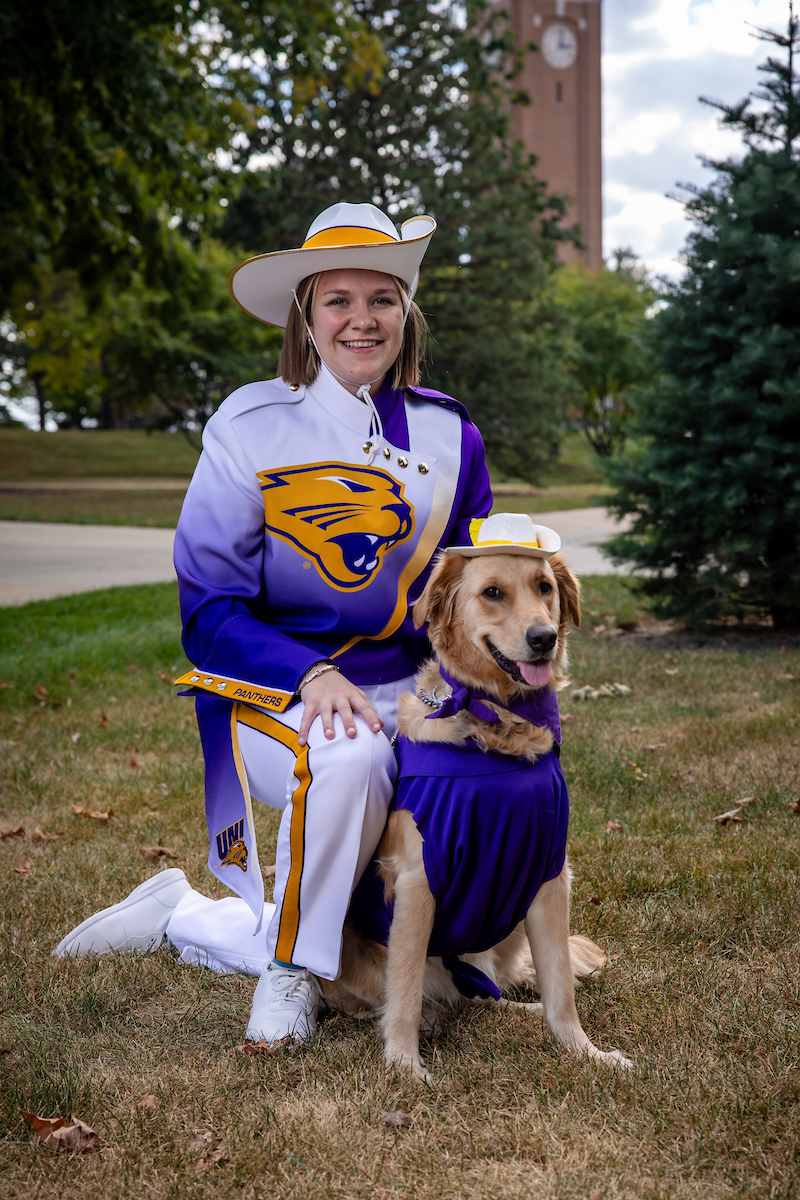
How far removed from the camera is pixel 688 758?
15.6 ft

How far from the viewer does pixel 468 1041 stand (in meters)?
2.48

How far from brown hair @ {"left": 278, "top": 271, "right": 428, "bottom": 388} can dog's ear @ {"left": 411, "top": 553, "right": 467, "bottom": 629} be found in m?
0.80

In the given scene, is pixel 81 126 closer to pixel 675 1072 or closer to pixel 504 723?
pixel 504 723

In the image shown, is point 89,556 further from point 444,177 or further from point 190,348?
point 190,348

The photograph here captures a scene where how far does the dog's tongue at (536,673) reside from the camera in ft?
7.09

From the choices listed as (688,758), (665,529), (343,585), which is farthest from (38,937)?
(665,529)

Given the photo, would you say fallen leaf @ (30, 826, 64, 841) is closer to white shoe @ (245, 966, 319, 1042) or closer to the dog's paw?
white shoe @ (245, 966, 319, 1042)

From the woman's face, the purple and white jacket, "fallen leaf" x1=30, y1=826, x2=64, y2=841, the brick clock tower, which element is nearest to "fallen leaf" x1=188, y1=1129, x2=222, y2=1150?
the purple and white jacket

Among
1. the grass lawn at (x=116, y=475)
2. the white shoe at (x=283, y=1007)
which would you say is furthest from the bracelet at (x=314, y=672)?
the grass lawn at (x=116, y=475)

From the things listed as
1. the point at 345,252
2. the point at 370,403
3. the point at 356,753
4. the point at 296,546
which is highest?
the point at 345,252

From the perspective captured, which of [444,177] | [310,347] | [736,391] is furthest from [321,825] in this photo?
[444,177]

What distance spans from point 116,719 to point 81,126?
6.17 metres

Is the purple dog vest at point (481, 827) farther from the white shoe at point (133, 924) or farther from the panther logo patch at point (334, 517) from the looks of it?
the white shoe at point (133, 924)

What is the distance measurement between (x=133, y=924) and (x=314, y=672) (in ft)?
4.34
